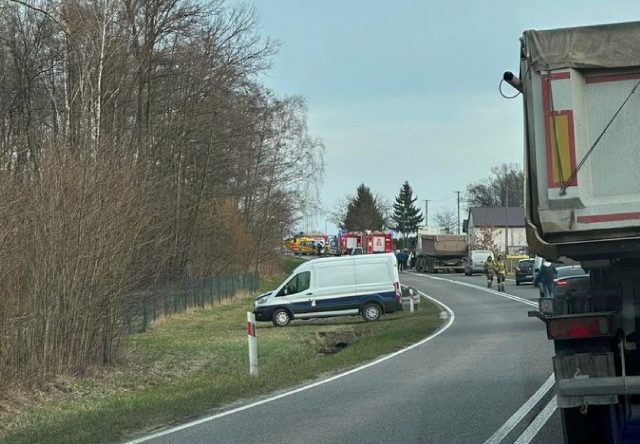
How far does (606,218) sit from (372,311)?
23374 millimetres

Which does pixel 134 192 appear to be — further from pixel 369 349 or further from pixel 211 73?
pixel 211 73

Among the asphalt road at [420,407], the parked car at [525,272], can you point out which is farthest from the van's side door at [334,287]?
the parked car at [525,272]

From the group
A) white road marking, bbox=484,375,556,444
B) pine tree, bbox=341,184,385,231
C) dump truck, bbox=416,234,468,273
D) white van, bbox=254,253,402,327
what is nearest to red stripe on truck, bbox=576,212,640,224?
white road marking, bbox=484,375,556,444

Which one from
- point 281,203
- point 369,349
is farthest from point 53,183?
point 281,203

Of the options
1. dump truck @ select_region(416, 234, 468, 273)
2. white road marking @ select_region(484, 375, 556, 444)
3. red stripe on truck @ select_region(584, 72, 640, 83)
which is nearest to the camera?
red stripe on truck @ select_region(584, 72, 640, 83)

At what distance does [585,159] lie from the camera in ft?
19.1

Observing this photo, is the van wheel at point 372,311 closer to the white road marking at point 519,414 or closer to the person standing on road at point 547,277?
the person standing on road at point 547,277

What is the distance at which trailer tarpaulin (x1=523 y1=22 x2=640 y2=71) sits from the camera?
5.80 meters

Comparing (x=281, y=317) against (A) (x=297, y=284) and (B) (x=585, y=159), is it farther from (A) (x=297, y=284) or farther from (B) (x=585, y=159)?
(B) (x=585, y=159)

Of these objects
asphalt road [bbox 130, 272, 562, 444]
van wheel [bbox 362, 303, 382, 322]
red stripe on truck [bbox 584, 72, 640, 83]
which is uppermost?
red stripe on truck [bbox 584, 72, 640, 83]

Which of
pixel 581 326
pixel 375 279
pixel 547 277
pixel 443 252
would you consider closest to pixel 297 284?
pixel 375 279

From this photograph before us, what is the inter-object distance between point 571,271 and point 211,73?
67.3 feet

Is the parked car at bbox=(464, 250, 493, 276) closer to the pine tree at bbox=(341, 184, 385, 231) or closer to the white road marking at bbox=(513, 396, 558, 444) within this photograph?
the pine tree at bbox=(341, 184, 385, 231)

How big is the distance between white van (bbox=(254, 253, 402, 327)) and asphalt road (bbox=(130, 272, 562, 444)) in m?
11.5
